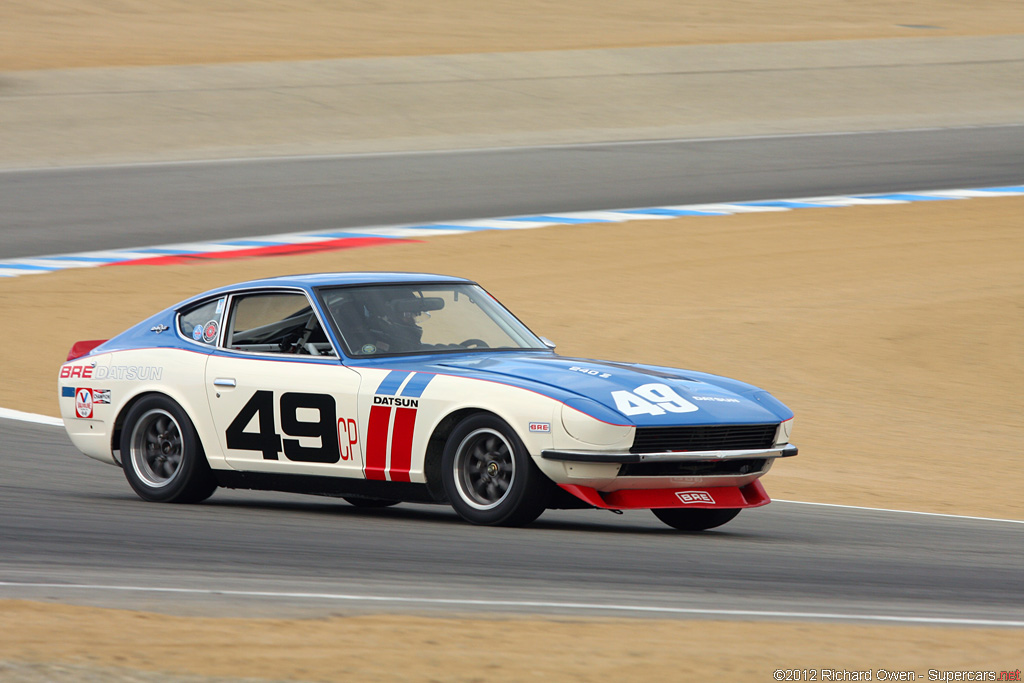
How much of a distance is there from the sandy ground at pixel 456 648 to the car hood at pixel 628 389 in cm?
199

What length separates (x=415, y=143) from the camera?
30484 mm

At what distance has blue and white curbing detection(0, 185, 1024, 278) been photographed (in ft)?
64.1

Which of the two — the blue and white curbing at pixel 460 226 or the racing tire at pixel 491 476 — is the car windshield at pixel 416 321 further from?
the blue and white curbing at pixel 460 226

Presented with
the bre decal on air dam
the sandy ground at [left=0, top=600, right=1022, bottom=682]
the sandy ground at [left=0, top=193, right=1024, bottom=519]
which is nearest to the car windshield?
the bre decal on air dam

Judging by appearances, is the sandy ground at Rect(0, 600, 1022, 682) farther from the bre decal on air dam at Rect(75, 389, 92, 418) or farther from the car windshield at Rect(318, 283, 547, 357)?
the bre decal on air dam at Rect(75, 389, 92, 418)

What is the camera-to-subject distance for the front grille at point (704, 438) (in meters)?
7.74

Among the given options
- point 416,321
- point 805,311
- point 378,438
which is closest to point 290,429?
point 378,438

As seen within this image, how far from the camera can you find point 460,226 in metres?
21.7

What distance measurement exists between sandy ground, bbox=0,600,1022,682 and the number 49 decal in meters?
1.97

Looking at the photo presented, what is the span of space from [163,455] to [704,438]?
3219 millimetres

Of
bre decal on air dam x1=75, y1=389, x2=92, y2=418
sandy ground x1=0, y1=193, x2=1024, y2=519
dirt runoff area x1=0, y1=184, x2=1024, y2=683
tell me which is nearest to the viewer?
dirt runoff area x1=0, y1=184, x2=1024, y2=683

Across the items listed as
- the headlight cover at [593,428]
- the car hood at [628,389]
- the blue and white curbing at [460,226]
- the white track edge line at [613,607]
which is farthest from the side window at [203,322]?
the blue and white curbing at [460,226]

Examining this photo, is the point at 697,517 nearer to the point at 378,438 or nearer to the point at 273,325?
the point at 378,438

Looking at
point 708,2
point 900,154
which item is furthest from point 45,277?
point 708,2
